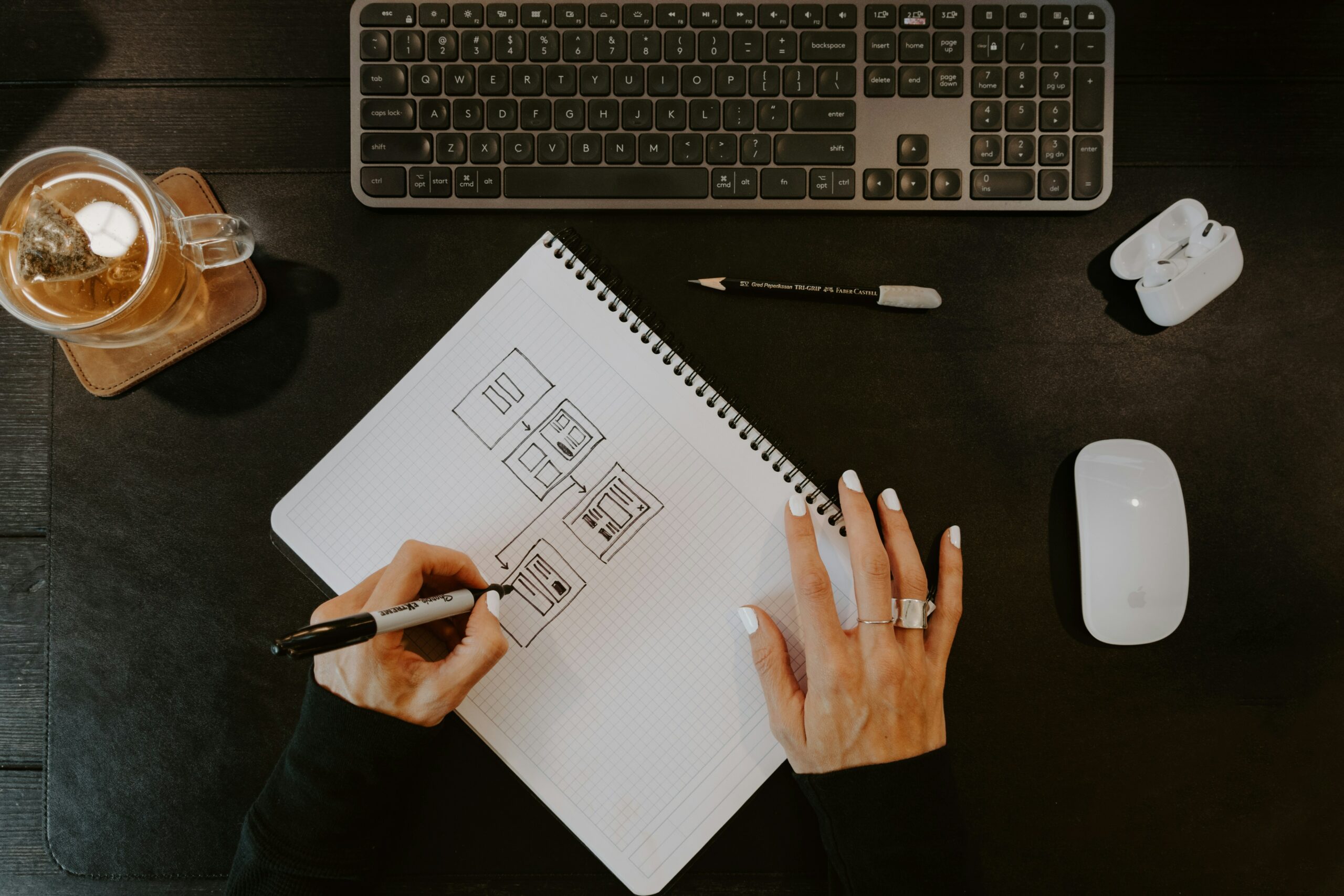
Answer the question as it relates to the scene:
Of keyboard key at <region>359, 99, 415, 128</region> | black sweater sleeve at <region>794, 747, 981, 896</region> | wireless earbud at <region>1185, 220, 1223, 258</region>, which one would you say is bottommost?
black sweater sleeve at <region>794, 747, 981, 896</region>

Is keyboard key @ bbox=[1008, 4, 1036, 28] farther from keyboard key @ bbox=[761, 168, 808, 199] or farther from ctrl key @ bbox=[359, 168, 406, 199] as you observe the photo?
ctrl key @ bbox=[359, 168, 406, 199]

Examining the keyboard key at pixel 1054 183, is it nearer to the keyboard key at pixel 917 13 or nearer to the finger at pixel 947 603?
the keyboard key at pixel 917 13

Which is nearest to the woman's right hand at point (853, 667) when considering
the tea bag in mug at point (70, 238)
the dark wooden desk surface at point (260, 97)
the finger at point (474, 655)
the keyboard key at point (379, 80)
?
the finger at point (474, 655)

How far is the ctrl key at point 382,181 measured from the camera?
0.75m

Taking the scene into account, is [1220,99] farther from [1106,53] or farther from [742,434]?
[742,434]

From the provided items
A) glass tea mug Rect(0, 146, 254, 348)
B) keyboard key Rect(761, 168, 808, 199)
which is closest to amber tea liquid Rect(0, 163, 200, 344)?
glass tea mug Rect(0, 146, 254, 348)

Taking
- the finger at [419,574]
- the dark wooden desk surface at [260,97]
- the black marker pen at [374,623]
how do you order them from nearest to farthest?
the black marker pen at [374,623] → the finger at [419,574] → the dark wooden desk surface at [260,97]

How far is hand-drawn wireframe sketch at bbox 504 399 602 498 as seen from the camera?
2.50ft

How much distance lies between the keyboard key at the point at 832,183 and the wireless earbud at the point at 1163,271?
11.8 inches

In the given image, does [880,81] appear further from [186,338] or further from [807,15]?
[186,338]

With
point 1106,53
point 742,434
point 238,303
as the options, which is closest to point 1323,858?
point 742,434

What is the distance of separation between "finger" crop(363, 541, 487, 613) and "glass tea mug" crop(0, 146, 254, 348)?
34 centimetres

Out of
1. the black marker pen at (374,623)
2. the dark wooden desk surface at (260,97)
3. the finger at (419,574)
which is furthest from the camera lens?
the dark wooden desk surface at (260,97)

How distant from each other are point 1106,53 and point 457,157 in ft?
2.12
